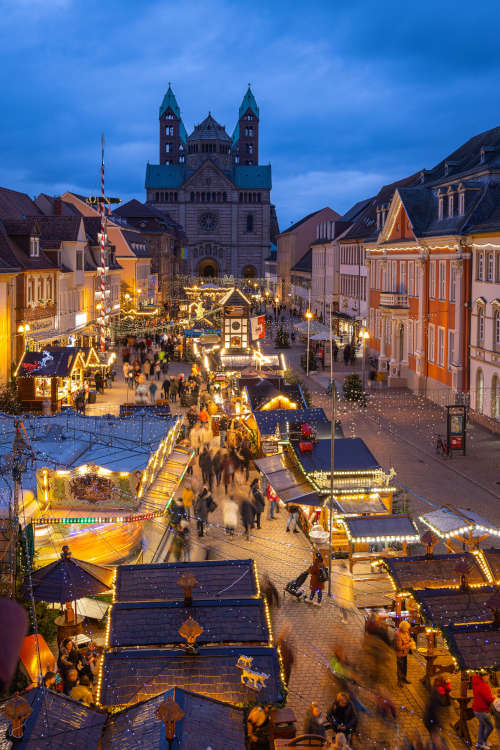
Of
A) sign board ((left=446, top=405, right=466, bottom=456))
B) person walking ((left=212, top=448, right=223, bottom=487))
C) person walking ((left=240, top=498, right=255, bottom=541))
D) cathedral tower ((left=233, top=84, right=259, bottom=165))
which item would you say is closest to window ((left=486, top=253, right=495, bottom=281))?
sign board ((left=446, top=405, right=466, bottom=456))

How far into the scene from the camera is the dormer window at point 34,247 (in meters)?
38.2

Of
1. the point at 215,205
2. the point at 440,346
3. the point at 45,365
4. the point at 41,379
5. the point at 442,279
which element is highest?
the point at 215,205

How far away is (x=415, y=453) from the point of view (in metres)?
26.9

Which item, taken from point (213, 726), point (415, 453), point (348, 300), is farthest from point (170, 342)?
point (213, 726)

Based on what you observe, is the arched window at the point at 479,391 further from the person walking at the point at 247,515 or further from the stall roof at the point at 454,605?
the stall roof at the point at 454,605

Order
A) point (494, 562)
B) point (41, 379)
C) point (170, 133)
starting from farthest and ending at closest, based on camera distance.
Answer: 1. point (170, 133)
2. point (41, 379)
3. point (494, 562)

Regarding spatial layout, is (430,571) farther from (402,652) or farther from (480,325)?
(480,325)

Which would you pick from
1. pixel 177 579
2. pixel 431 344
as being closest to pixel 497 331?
pixel 431 344

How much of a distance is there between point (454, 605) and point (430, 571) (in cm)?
134

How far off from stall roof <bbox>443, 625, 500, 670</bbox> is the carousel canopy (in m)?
5.12

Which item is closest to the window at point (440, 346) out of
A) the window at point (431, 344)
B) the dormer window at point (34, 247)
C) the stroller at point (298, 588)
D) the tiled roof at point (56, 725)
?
the window at point (431, 344)

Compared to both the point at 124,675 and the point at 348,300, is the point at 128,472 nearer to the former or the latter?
the point at 124,675

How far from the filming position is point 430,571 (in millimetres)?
12914

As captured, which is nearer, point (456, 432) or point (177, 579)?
point (177, 579)
